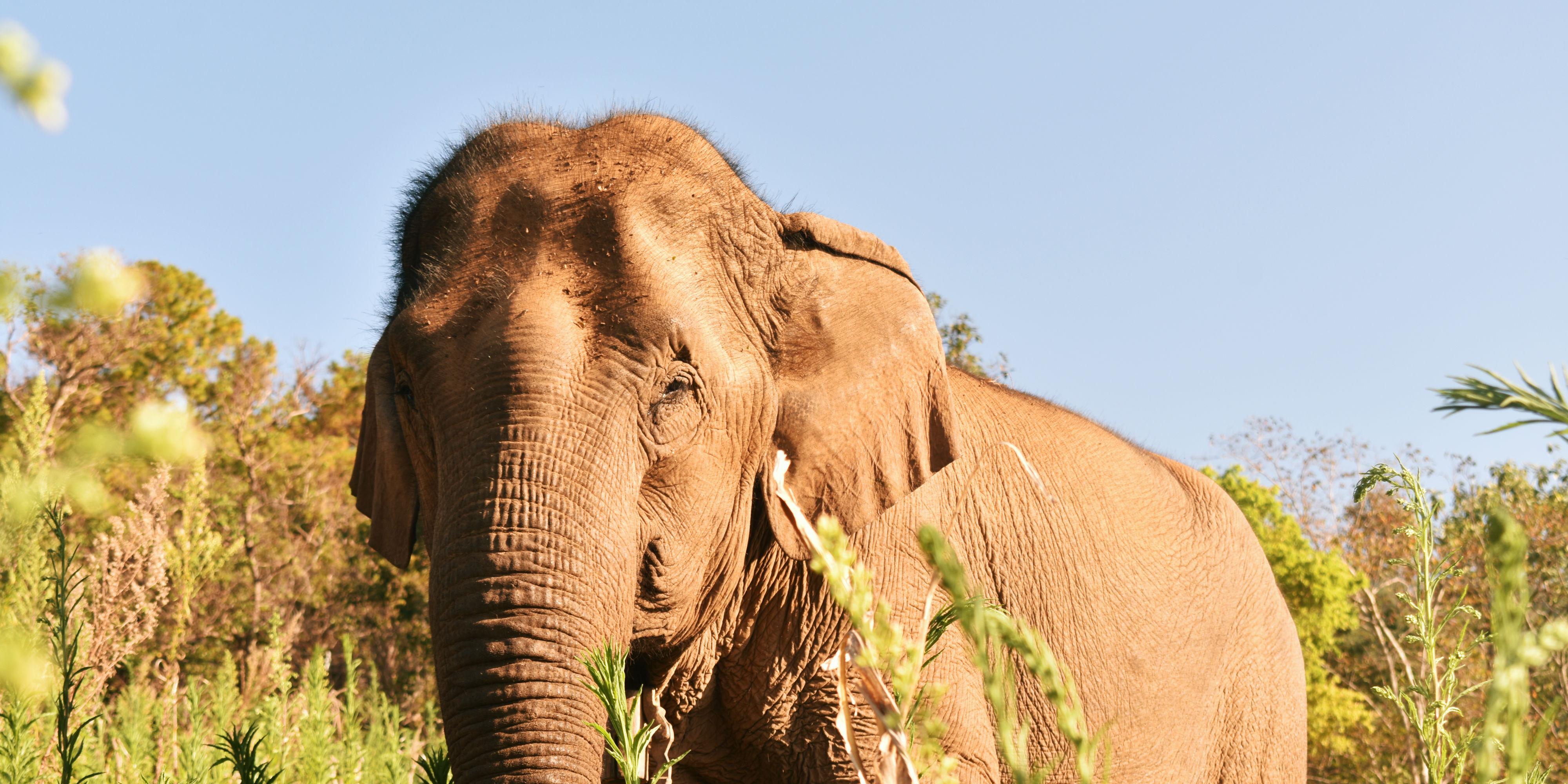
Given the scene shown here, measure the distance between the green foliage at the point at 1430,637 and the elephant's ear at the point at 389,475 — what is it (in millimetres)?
3490

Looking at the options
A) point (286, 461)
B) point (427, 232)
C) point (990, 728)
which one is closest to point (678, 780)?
point (990, 728)

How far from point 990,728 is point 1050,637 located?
896mm

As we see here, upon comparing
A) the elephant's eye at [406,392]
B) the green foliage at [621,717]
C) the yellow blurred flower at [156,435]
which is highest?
the elephant's eye at [406,392]

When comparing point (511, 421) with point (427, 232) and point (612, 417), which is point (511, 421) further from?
point (427, 232)

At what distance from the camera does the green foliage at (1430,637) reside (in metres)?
1.29

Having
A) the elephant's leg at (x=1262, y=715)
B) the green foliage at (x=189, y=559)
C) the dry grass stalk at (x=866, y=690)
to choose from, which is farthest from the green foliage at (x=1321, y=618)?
the dry grass stalk at (x=866, y=690)

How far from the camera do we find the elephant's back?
530 cm

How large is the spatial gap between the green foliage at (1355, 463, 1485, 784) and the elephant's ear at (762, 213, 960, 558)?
102 inches

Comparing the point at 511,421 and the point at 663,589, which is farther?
the point at 663,589

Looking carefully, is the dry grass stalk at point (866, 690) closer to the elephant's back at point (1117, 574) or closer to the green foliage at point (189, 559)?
the green foliage at point (189, 559)

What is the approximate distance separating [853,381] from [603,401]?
102 centimetres

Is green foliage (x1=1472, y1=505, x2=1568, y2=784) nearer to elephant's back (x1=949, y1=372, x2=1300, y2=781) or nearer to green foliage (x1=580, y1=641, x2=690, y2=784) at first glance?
green foliage (x1=580, y1=641, x2=690, y2=784)

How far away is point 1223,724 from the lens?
6.25 meters

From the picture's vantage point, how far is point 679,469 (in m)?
3.91
